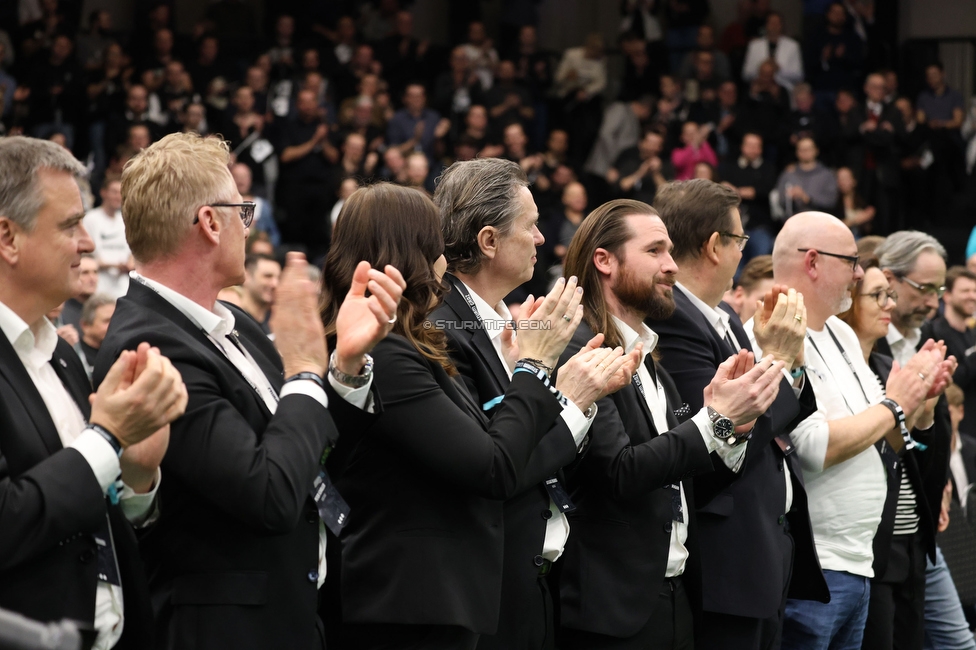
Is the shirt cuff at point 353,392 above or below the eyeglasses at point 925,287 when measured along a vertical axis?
above

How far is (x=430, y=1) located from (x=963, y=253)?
314 inches

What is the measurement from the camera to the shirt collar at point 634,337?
11.2 ft

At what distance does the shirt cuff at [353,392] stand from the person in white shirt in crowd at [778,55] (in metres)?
12.6

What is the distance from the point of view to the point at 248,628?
2203 millimetres

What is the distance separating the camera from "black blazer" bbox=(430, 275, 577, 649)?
9.35 feet

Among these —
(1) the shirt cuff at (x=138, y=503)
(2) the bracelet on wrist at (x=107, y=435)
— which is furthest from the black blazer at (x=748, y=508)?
(2) the bracelet on wrist at (x=107, y=435)

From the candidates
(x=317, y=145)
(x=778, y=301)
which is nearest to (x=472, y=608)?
(x=778, y=301)

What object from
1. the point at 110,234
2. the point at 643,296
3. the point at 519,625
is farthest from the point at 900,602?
the point at 110,234

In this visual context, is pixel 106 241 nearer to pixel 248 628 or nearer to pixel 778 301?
pixel 778 301

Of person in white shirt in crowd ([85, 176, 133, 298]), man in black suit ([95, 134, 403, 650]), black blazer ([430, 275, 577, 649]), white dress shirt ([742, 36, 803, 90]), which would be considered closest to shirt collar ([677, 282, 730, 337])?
black blazer ([430, 275, 577, 649])

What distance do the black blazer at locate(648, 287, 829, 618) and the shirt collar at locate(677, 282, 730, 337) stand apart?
33mm

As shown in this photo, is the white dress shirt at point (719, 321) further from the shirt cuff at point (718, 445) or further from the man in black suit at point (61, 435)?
the man in black suit at point (61, 435)

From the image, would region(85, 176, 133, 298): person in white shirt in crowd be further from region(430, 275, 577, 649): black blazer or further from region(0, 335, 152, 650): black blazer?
region(0, 335, 152, 650): black blazer

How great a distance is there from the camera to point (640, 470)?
305 centimetres
